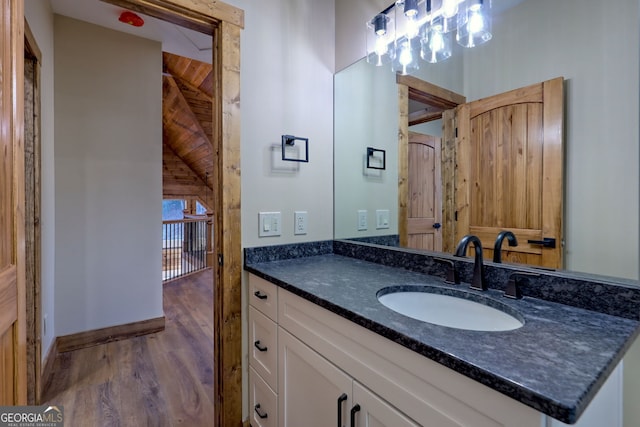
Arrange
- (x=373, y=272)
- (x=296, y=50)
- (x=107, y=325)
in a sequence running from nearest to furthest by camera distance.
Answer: (x=373, y=272), (x=296, y=50), (x=107, y=325)

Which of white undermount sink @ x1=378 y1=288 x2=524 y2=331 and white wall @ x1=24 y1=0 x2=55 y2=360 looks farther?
white wall @ x1=24 y1=0 x2=55 y2=360

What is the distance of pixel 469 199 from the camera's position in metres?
1.30

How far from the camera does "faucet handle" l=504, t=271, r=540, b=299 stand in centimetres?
102

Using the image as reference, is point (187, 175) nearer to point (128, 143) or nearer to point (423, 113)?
point (128, 143)

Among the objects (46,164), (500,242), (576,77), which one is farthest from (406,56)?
(46,164)

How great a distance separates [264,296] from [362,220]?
0.79 m

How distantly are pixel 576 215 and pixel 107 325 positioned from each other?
331 centimetres

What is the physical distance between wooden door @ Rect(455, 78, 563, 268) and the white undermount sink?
0.26 meters

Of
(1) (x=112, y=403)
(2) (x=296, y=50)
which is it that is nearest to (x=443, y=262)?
(2) (x=296, y=50)

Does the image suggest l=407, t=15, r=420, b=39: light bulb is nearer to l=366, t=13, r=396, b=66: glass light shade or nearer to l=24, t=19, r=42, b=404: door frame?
l=366, t=13, r=396, b=66: glass light shade

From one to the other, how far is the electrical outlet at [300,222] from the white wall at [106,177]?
1798 mm

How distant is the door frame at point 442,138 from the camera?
1361 millimetres

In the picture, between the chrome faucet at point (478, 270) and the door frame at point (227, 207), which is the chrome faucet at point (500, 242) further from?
the door frame at point (227, 207)

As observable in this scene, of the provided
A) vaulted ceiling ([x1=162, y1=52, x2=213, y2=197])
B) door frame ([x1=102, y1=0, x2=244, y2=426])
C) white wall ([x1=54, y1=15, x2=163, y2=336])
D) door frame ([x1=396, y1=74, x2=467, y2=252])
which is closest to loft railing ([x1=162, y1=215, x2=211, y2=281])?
vaulted ceiling ([x1=162, y1=52, x2=213, y2=197])
